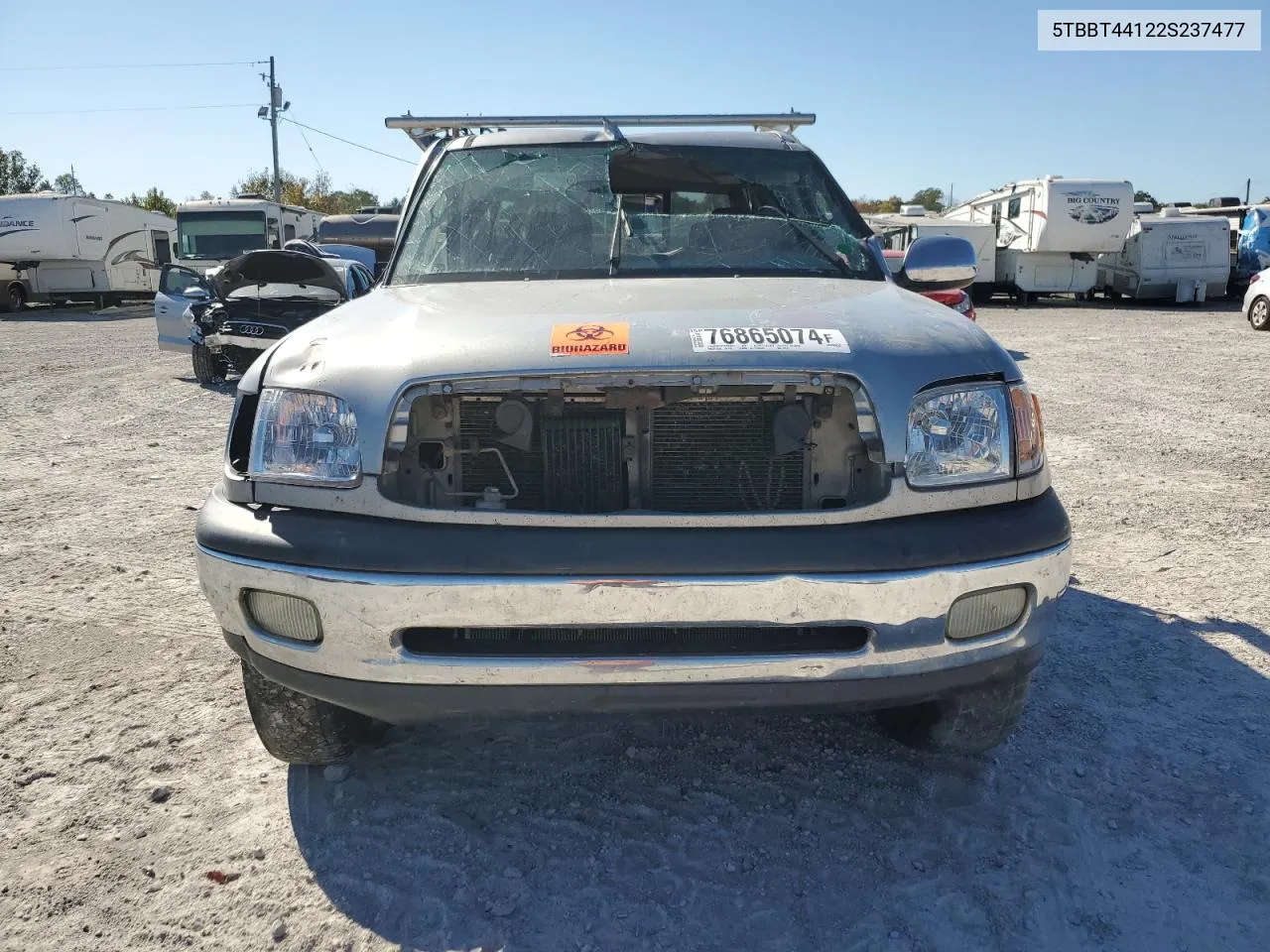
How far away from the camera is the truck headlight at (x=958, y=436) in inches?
89.0

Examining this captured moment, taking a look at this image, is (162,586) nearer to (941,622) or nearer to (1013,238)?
(941,622)

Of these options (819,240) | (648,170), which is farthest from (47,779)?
(819,240)

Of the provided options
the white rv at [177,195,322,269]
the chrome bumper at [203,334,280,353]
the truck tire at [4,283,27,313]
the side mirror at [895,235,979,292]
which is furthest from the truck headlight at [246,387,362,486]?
the truck tire at [4,283,27,313]

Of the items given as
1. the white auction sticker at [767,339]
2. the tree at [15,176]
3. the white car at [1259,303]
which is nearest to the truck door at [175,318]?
the white auction sticker at [767,339]

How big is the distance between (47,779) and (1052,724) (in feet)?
10.4

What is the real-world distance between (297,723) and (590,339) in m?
1.36

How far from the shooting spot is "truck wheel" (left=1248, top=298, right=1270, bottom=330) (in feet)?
54.3

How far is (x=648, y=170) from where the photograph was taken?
349 cm

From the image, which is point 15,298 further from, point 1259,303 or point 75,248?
point 1259,303

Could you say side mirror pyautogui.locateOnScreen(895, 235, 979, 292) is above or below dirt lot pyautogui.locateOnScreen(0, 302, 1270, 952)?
above

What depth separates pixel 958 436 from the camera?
2.31 meters

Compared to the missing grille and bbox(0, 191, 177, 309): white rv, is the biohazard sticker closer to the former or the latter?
the missing grille

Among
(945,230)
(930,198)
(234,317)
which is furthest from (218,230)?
(930,198)

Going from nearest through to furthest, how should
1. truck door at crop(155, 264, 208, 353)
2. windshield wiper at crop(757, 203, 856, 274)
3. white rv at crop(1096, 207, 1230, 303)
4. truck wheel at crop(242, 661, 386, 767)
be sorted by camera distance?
truck wheel at crop(242, 661, 386, 767) < windshield wiper at crop(757, 203, 856, 274) < truck door at crop(155, 264, 208, 353) < white rv at crop(1096, 207, 1230, 303)
